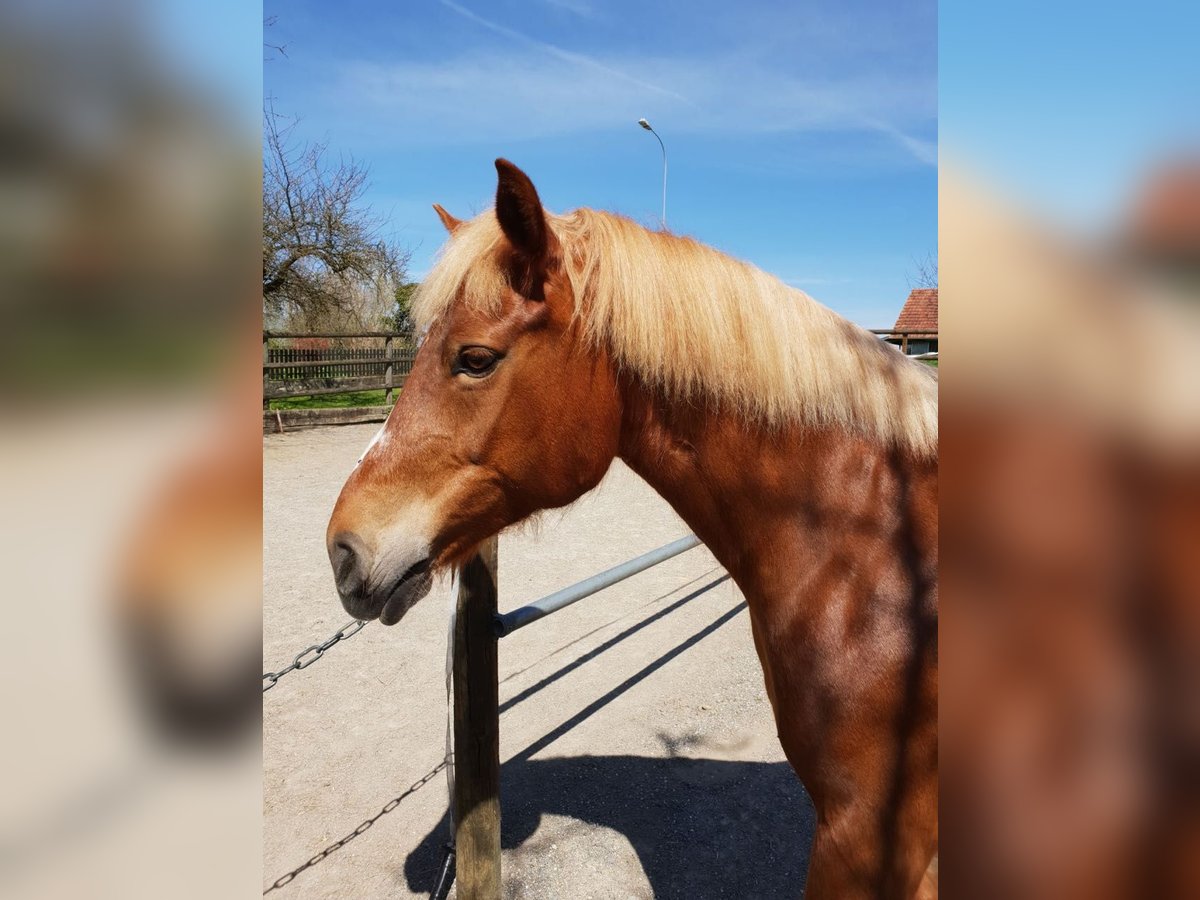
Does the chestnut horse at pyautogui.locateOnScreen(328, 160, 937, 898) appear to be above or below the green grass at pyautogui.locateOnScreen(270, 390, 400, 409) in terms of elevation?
below

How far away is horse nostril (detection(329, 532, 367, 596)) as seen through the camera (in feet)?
5.48

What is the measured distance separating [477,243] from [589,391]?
0.48m

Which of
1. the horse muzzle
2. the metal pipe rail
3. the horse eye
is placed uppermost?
the horse eye

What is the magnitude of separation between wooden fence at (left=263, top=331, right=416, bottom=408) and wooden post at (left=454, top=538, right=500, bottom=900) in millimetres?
12025

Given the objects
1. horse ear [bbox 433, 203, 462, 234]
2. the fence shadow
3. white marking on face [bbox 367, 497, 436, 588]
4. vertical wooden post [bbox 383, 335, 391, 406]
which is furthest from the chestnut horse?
vertical wooden post [bbox 383, 335, 391, 406]

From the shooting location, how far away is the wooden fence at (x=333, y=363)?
1415 centimetres

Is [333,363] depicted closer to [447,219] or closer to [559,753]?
[559,753]

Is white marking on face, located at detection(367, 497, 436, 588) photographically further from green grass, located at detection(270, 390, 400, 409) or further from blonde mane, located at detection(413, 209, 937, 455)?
green grass, located at detection(270, 390, 400, 409)

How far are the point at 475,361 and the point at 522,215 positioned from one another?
1.22 ft
